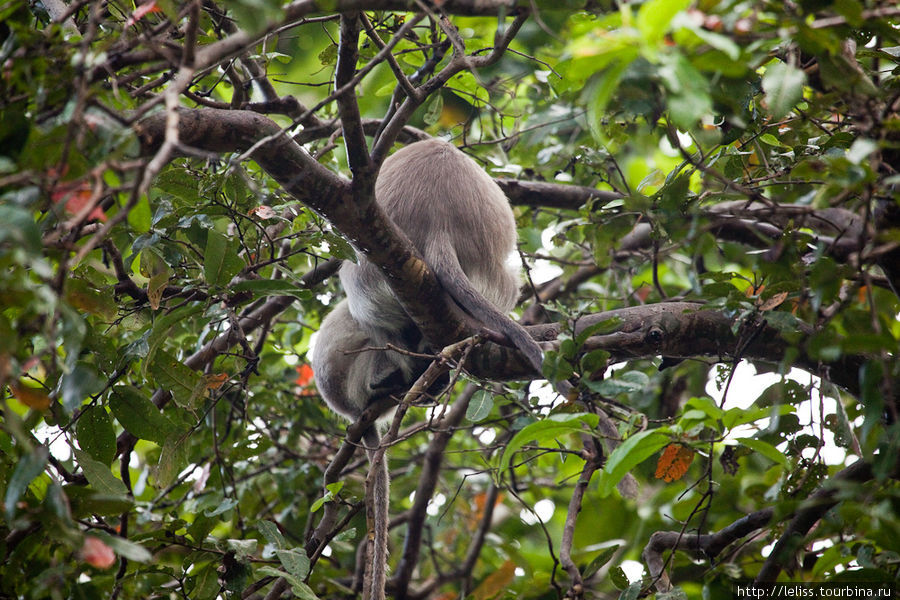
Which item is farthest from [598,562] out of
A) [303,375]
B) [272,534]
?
[303,375]

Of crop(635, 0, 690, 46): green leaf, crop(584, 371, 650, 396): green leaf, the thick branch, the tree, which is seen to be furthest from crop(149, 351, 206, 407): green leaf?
crop(635, 0, 690, 46): green leaf

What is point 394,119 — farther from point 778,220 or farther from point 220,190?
point 778,220

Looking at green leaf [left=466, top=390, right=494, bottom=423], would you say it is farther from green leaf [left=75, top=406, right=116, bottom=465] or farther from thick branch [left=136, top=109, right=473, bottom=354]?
green leaf [left=75, top=406, right=116, bottom=465]

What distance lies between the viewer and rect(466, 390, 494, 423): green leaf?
2887mm

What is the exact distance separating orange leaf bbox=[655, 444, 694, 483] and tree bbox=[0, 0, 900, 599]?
0.06 feet

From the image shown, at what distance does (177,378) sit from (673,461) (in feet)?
6.44

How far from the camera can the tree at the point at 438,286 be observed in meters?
1.63

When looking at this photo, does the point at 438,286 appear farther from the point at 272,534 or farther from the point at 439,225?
the point at 272,534

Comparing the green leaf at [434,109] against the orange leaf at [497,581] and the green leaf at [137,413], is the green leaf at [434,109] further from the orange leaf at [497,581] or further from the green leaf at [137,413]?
the orange leaf at [497,581]

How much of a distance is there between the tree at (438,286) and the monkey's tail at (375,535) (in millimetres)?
161

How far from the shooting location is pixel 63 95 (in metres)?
1.73

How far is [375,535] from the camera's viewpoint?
2982mm

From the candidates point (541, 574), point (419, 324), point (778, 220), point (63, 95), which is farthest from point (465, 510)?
point (63, 95)

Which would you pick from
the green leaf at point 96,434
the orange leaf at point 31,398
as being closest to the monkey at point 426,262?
the green leaf at point 96,434
